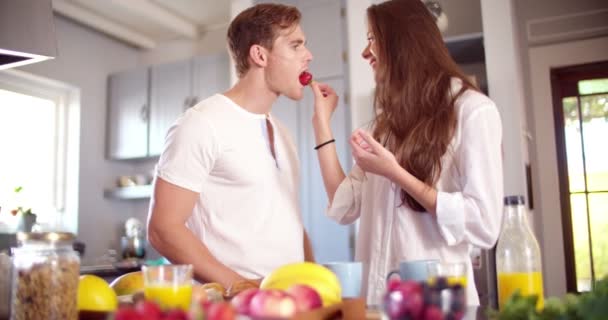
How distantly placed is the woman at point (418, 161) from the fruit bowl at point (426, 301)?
2.23 ft

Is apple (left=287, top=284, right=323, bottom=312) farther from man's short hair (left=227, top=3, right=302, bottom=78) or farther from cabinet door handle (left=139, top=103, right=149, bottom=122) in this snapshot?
cabinet door handle (left=139, top=103, right=149, bottom=122)

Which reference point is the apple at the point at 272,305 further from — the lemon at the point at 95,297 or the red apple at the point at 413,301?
the lemon at the point at 95,297

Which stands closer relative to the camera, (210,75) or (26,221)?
(26,221)

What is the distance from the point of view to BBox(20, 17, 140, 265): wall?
435 centimetres

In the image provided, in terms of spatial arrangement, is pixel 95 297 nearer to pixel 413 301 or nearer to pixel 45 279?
pixel 45 279

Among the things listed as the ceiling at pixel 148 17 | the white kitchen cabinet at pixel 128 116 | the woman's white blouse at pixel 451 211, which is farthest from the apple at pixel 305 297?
the white kitchen cabinet at pixel 128 116

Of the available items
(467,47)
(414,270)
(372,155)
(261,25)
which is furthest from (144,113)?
(414,270)

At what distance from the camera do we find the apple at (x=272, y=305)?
2.12 feet

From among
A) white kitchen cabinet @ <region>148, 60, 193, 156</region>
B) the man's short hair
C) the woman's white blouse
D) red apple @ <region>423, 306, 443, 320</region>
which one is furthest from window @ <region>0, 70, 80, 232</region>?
red apple @ <region>423, 306, 443, 320</region>

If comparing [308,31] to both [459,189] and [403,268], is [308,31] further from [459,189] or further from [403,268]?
[403,268]

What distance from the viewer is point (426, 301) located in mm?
573

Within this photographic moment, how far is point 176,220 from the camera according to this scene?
1.43 metres

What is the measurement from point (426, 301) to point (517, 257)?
0.51 meters

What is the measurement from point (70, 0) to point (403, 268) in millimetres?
3898
